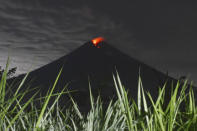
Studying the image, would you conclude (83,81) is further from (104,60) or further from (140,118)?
(140,118)

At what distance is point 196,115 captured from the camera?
967 mm

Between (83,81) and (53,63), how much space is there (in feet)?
94.7

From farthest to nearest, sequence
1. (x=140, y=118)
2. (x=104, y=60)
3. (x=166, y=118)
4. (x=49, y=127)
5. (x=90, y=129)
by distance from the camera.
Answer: (x=104, y=60)
(x=49, y=127)
(x=90, y=129)
(x=166, y=118)
(x=140, y=118)

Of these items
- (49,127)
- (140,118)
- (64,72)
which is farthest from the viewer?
(64,72)

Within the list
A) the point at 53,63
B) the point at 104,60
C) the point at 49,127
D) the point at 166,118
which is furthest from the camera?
the point at 53,63

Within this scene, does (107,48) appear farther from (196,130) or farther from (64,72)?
(196,130)

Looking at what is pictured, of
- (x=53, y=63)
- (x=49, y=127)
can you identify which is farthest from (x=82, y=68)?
(x=49, y=127)

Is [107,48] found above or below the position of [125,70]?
above

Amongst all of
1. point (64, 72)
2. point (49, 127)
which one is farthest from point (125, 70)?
point (49, 127)

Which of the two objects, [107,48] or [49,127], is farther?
[107,48]

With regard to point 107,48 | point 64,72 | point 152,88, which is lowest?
point 152,88

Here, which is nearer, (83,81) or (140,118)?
(140,118)

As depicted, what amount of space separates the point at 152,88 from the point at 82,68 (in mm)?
14155

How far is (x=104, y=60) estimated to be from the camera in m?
58.4
